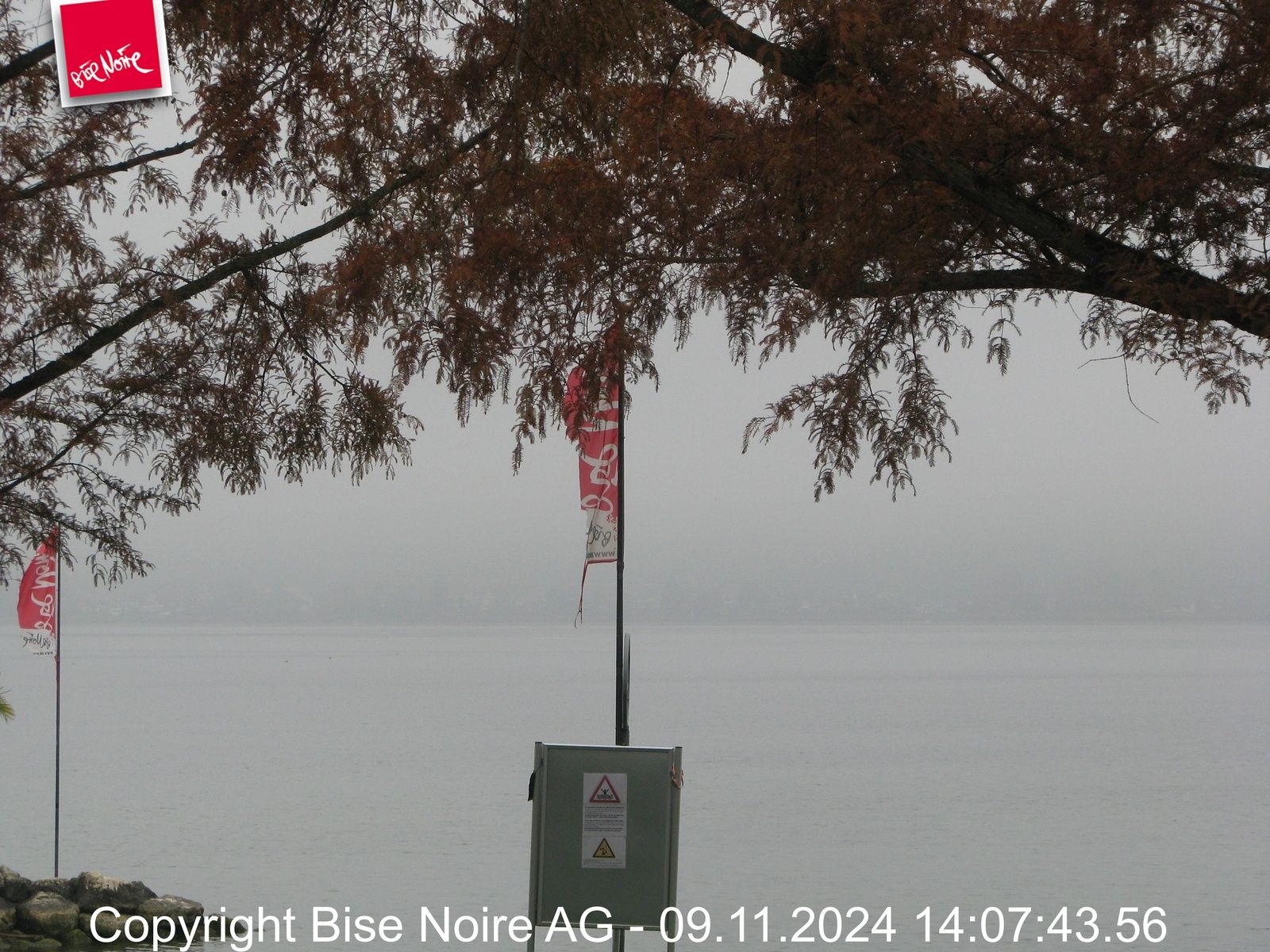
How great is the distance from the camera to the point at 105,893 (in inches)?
824

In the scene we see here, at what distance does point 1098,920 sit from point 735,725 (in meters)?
57.7

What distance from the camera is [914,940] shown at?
28000mm

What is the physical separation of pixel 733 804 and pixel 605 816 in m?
45.1

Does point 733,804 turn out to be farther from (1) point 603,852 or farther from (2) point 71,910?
(1) point 603,852

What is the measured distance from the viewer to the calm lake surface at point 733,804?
34.3 meters

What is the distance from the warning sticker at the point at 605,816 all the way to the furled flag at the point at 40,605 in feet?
47.6

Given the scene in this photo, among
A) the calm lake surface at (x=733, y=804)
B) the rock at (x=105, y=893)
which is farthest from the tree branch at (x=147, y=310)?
the calm lake surface at (x=733, y=804)

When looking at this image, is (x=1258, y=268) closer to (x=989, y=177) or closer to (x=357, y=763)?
(x=989, y=177)

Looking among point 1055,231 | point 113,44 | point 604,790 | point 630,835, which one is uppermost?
point 113,44

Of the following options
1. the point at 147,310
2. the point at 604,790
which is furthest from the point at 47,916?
the point at 604,790

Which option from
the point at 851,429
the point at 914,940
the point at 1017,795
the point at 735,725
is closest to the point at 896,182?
the point at 851,429

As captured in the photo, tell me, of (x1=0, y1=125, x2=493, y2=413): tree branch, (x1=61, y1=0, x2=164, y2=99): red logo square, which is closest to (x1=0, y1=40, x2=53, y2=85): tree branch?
(x1=61, y1=0, x2=164, y2=99): red logo square

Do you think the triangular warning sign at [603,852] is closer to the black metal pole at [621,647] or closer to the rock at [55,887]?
the black metal pole at [621,647]

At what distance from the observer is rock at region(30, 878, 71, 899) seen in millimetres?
20453
